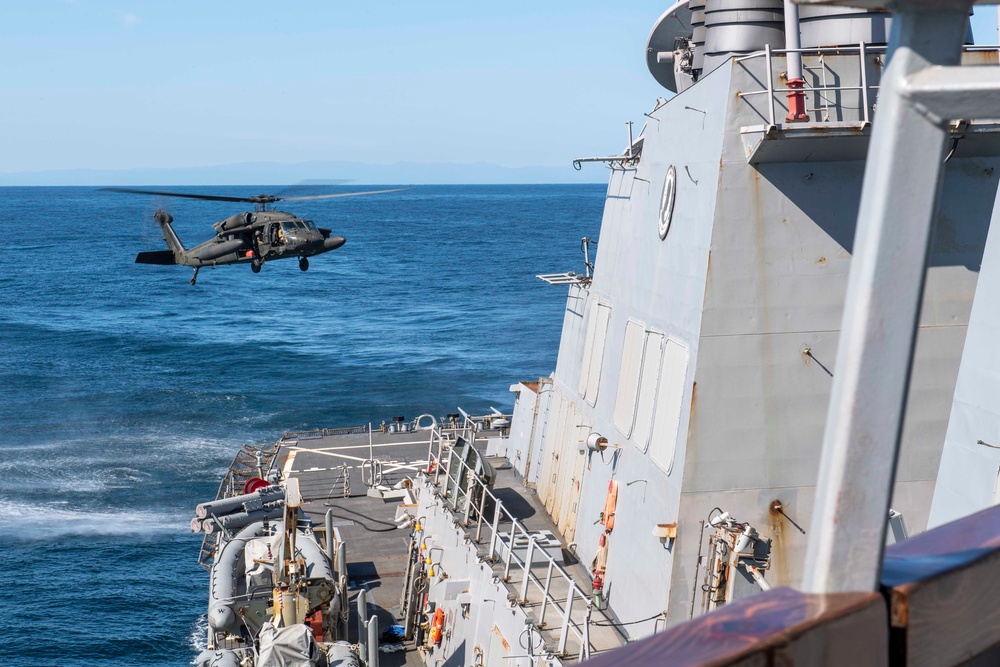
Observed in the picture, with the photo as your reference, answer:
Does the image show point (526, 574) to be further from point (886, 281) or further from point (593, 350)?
point (886, 281)

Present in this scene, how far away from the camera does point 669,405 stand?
11023 mm

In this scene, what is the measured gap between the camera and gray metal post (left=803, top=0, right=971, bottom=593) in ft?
5.56

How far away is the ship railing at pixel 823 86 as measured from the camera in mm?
9844

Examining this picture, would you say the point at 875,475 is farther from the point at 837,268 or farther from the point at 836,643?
the point at 837,268

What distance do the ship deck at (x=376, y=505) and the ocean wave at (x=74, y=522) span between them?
6.34 m

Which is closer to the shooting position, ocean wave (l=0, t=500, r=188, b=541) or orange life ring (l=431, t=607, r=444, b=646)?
orange life ring (l=431, t=607, r=444, b=646)

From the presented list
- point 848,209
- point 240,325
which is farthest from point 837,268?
point 240,325

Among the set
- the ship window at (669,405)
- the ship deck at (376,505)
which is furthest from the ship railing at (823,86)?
the ship deck at (376,505)

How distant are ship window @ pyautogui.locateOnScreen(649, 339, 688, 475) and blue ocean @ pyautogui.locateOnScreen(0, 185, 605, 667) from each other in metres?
20.1

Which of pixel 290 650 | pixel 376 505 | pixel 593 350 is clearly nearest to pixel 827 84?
pixel 593 350

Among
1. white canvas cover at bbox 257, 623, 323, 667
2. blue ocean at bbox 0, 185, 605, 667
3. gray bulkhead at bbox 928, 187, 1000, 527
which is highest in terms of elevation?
gray bulkhead at bbox 928, 187, 1000, 527

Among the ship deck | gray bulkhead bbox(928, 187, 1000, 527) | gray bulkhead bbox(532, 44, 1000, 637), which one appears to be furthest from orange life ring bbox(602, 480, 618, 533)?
gray bulkhead bbox(928, 187, 1000, 527)

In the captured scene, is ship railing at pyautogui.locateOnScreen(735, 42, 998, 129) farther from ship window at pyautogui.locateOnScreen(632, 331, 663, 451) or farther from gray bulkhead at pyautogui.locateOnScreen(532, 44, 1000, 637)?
ship window at pyautogui.locateOnScreen(632, 331, 663, 451)

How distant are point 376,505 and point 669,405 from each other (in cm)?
1526
